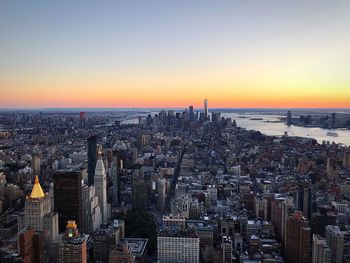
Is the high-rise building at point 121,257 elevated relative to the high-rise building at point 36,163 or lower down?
→ lower down

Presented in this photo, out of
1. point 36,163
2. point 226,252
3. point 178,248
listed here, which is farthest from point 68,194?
point 36,163

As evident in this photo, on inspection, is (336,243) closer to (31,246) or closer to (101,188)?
(31,246)

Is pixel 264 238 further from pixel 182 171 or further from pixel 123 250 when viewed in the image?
pixel 182 171

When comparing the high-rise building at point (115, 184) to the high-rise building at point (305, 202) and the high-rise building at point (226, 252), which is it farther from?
the high-rise building at point (305, 202)

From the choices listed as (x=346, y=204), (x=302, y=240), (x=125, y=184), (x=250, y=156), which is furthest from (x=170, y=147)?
(x=302, y=240)

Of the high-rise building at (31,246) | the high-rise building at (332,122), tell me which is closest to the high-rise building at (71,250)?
the high-rise building at (31,246)

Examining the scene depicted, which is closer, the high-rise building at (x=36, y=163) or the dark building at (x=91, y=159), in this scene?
the dark building at (x=91, y=159)
